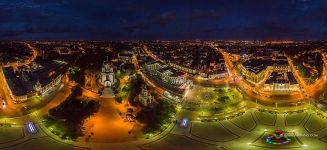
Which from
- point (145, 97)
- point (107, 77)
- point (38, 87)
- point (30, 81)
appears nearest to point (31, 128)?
point (38, 87)

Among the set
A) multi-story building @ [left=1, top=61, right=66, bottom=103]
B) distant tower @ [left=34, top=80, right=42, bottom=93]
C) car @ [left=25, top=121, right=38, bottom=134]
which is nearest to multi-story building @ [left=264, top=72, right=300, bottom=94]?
multi-story building @ [left=1, top=61, right=66, bottom=103]

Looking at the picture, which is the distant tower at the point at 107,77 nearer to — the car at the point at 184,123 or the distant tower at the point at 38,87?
the distant tower at the point at 38,87

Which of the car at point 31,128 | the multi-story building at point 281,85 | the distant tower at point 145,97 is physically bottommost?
the car at point 31,128

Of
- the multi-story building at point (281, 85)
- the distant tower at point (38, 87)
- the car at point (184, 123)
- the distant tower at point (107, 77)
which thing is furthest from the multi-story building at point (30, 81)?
the multi-story building at point (281, 85)

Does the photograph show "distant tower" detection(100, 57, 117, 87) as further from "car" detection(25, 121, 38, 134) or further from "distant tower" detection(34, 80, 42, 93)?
"car" detection(25, 121, 38, 134)

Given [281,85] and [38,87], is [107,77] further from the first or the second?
[281,85]

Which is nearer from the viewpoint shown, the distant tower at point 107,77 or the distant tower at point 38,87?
the distant tower at point 38,87

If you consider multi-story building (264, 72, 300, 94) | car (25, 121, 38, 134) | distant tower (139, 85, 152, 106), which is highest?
multi-story building (264, 72, 300, 94)

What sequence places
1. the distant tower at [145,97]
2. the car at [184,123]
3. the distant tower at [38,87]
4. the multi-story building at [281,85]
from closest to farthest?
the car at [184,123] → the distant tower at [145,97] → the distant tower at [38,87] → the multi-story building at [281,85]

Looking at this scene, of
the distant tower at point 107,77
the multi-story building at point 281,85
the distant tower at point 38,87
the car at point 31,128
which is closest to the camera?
the car at point 31,128

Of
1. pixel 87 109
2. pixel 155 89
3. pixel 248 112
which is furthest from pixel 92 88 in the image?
pixel 248 112

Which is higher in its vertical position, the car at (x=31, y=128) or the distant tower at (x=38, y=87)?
the distant tower at (x=38, y=87)

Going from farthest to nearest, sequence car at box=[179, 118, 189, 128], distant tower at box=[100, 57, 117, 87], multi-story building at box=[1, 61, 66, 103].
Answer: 1. distant tower at box=[100, 57, 117, 87]
2. multi-story building at box=[1, 61, 66, 103]
3. car at box=[179, 118, 189, 128]
